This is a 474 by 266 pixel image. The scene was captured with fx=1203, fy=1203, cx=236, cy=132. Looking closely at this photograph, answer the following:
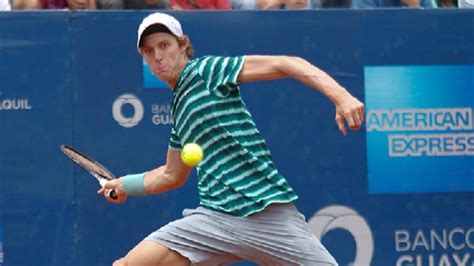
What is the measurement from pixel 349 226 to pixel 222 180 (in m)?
3.12

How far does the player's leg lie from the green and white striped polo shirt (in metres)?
0.27

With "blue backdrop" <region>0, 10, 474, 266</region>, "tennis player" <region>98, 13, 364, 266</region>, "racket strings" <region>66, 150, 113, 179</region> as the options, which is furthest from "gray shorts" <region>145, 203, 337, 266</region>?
"blue backdrop" <region>0, 10, 474, 266</region>

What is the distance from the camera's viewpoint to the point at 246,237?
5.04 metres

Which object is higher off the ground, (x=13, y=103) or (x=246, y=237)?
(x=13, y=103)

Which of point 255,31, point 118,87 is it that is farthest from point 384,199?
point 118,87

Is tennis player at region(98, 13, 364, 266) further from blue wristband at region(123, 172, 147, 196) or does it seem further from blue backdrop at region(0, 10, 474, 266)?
blue backdrop at region(0, 10, 474, 266)

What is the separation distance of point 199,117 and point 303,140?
301 centimetres

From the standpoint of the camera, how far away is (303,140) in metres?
7.96

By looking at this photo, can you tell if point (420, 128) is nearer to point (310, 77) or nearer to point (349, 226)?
point (349, 226)

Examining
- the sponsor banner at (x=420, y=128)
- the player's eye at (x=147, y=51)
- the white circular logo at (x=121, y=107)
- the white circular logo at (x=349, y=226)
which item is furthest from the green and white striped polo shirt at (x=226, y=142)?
the sponsor banner at (x=420, y=128)

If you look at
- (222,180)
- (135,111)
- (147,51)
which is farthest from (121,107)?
(222,180)

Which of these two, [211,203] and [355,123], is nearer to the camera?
[355,123]

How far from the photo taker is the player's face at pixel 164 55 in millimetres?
5090

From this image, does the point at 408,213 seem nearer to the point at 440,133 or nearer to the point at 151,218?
the point at 440,133
